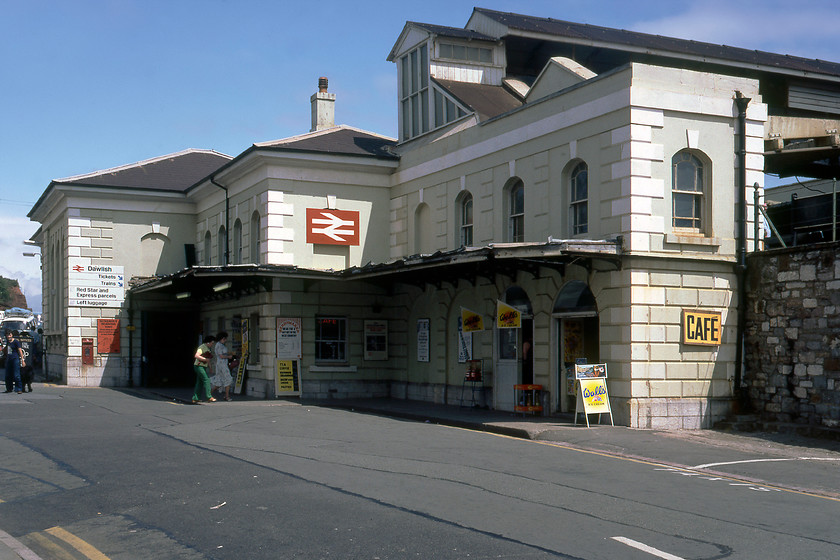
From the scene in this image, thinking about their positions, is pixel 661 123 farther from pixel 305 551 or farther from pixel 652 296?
pixel 305 551

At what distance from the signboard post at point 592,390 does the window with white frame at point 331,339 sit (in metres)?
10.3

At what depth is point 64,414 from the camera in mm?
19828

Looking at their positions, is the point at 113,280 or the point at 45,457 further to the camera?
the point at 113,280

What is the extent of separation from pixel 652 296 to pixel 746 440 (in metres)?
3.10

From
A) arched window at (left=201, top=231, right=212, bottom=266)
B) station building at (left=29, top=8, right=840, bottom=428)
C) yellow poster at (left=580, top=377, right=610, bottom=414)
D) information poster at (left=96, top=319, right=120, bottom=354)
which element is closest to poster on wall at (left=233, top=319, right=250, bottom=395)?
station building at (left=29, top=8, right=840, bottom=428)

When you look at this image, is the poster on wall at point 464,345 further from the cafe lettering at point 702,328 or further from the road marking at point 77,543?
the road marking at point 77,543

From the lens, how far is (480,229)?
2212 centimetres

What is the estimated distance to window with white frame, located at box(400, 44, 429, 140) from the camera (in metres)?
27.2

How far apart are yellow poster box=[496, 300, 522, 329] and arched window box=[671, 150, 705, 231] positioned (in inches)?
150

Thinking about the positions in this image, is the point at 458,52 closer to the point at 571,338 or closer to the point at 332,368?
the point at 332,368

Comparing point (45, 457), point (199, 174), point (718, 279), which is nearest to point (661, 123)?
point (718, 279)

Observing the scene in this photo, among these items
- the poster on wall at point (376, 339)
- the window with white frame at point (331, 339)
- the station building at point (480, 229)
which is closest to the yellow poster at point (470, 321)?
the station building at point (480, 229)

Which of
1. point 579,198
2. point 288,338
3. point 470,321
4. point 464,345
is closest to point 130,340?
point 288,338

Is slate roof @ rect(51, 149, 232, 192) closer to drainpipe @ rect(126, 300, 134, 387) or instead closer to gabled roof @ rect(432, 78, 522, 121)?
drainpipe @ rect(126, 300, 134, 387)
